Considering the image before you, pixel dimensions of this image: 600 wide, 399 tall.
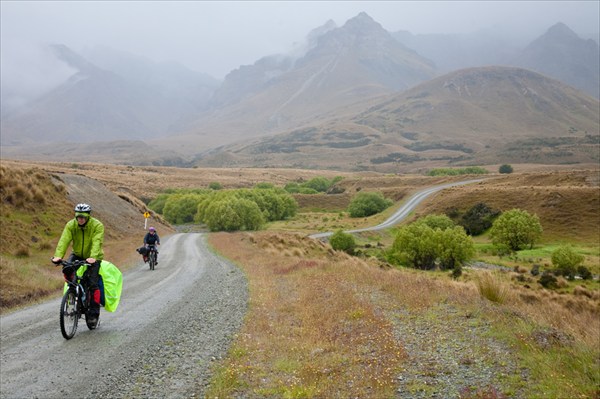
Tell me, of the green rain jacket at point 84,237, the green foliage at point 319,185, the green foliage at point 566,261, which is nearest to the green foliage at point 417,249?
the green foliage at point 566,261

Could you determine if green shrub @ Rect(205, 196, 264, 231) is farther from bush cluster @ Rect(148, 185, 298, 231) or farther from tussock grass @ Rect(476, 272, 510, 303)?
tussock grass @ Rect(476, 272, 510, 303)

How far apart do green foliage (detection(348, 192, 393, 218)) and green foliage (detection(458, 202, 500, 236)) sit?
28.6m

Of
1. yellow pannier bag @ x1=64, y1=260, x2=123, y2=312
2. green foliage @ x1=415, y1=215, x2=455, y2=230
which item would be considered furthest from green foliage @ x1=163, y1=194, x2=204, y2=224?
yellow pannier bag @ x1=64, y1=260, x2=123, y2=312

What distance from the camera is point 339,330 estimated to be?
1123cm

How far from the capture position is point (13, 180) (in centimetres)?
3597

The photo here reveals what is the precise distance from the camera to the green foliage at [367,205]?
11419cm

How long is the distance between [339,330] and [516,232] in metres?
67.7

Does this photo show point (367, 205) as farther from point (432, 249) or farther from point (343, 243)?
point (432, 249)

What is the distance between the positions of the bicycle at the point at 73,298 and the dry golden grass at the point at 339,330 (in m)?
4.15

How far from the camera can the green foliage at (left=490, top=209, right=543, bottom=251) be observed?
2751 inches

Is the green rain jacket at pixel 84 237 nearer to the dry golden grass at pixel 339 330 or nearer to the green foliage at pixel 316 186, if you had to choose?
the dry golden grass at pixel 339 330

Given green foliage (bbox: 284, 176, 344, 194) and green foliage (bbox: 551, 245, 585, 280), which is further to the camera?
green foliage (bbox: 284, 176, 344, 194)

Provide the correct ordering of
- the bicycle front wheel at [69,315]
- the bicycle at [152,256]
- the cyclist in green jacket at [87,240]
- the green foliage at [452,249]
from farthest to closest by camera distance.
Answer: the green foliage at [452,249]
the bicycle at [152,256]
the cyclist in green jacket at [87,240]
the bicycle front wheel at [69,315]

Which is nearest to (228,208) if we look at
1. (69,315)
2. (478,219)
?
(478,219)
